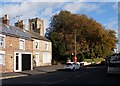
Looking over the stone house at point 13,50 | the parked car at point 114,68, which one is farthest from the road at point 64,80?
the stone house at point 13,50

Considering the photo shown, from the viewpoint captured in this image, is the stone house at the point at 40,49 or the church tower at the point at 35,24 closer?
the stone house at the point at 40,49

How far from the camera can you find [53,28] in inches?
3204

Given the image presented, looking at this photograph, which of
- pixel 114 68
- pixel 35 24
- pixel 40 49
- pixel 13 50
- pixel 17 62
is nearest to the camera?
pixel 114 68

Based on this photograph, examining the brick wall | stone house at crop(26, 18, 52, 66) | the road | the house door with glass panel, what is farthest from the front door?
the road

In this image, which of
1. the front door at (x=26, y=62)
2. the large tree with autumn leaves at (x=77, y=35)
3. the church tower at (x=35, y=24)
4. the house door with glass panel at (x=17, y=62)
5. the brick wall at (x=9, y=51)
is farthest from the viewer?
the church tower at (x=35, y=24)

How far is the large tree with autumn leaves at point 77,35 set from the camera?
73250mm

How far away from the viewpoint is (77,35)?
7588 cm

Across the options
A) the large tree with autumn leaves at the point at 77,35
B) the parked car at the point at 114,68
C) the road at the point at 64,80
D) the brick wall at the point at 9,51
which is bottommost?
the road at the point at 64,80

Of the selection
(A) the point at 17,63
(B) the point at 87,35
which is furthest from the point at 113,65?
(B) the point at 87,35

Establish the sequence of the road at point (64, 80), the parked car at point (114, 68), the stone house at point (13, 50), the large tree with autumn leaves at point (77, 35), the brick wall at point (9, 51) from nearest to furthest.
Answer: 1. the road at point (64, 80)
2. the parked car at point (114, 68)
3. the stone house at point (13, 50)
4. the brick wall at point (9, 51)
5. the large tree with autumn leaves at point (77, 35)

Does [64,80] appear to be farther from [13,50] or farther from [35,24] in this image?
[35,24]

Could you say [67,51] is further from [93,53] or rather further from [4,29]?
[4,29]

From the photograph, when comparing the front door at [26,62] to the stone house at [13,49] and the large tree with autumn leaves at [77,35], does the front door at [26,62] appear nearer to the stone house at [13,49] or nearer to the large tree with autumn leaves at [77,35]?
the stone house at [13,49]

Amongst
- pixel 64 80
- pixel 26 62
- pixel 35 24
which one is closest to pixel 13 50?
pixel 26 62
